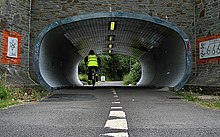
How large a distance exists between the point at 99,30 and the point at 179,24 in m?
5.49

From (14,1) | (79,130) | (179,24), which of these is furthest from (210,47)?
(79,130)

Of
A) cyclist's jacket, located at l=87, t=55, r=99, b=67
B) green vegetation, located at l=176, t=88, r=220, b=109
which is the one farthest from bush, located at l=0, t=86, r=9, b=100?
cyclist's jacket, located at l=87, t=55, r=99, b=67

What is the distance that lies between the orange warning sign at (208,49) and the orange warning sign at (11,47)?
26.9 ft

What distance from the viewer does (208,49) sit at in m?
13.6

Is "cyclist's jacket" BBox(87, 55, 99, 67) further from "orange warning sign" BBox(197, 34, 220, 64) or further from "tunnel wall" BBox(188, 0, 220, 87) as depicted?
"orange warning sign" BBox(197, 34, 220, 64)

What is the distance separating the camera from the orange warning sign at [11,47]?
1276cm

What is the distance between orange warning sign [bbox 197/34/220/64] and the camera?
42.7 feet

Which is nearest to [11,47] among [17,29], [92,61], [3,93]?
[17,29]

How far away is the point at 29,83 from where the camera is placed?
13328mm

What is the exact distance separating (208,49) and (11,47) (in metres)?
8.59

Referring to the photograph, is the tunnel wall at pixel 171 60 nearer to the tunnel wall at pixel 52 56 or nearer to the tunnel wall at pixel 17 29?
the tunnel wall at pixel 52 56

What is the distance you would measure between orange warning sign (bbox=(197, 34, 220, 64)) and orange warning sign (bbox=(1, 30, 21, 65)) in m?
8.20

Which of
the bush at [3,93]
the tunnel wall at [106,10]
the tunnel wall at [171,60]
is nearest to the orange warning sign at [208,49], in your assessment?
the tunnel wall at [106,10]

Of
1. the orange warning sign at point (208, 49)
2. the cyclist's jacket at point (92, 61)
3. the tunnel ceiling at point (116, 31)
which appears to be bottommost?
the cyclist's jacket at point (92, 61)
